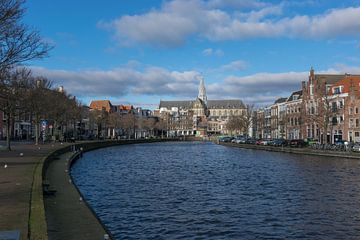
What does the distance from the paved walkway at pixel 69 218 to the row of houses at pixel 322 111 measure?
73.6m

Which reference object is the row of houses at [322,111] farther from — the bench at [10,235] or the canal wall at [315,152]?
the bench at [10,235]

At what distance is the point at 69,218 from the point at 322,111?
83016mm

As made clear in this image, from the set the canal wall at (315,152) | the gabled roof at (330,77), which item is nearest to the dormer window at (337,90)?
the gabled roof at (330,77)

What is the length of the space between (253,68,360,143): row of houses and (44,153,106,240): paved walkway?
7359 cm

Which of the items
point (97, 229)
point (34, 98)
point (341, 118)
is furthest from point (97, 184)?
point (341, 118)

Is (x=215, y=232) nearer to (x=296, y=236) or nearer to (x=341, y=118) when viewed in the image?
(x=296, y=236)

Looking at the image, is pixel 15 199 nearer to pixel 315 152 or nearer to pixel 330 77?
pixel 315 152

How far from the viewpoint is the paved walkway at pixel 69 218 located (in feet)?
49.9

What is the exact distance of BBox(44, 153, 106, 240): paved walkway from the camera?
15203 millimetres

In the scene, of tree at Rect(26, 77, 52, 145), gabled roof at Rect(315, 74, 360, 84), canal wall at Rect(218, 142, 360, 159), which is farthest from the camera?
gabled roof at Rect(315, 74, 360, 84)

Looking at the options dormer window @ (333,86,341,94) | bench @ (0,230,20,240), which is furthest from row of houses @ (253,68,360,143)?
bench @ (0,230,20,240)

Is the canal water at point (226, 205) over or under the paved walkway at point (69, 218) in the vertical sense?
under

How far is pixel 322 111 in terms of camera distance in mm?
92938

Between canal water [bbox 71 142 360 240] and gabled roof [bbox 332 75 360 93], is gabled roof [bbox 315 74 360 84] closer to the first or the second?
gabled roof [bbox 332 75 360 93]
